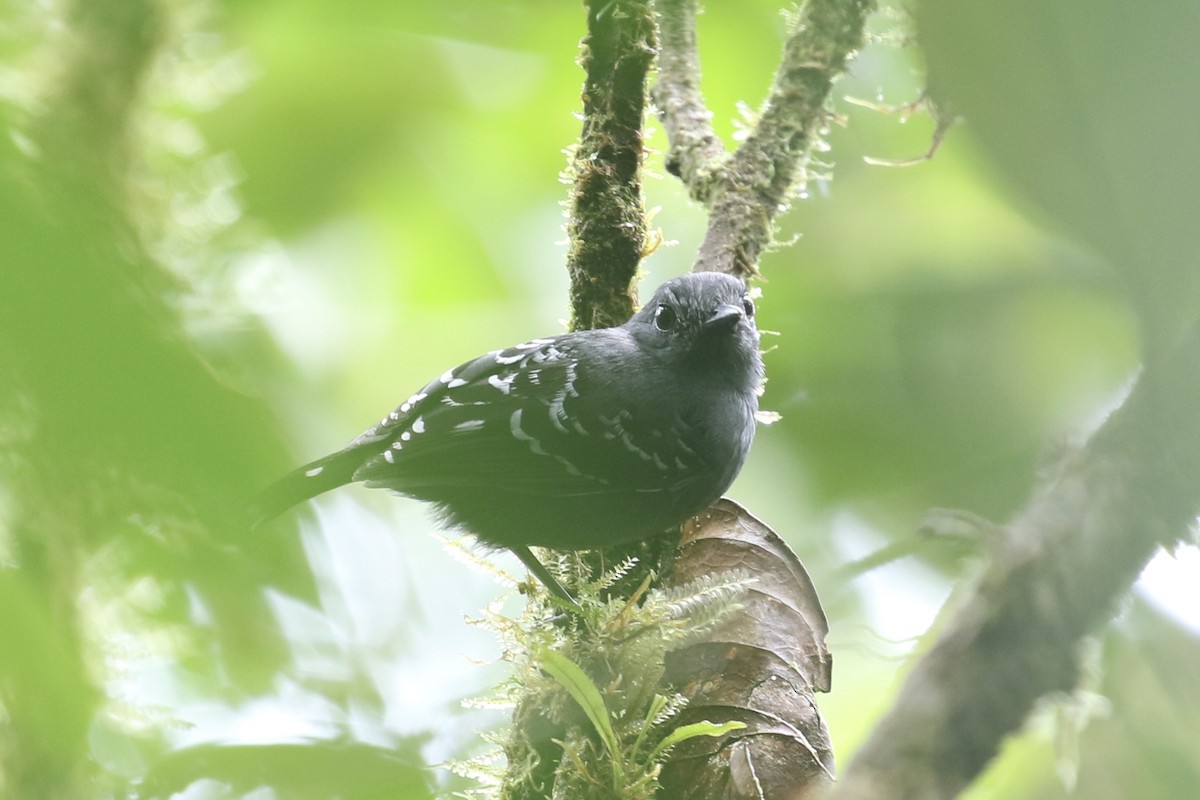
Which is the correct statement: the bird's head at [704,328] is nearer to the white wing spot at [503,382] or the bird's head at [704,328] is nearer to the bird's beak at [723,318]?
the bird's beak at [723,318]

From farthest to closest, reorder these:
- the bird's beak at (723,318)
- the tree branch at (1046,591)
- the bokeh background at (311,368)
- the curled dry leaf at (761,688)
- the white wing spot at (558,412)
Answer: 1. the white wing spot at (558,412)
2. the bird's beak at (723,318)
3. the curled dry leaf at (761,688)
4. the tree branch at (1046,591)
5. the bokeh background at (311,368)

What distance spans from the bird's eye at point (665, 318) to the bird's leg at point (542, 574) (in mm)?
917

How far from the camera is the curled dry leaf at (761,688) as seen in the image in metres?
2.15

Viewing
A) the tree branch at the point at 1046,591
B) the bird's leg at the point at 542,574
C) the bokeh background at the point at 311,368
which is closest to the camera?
the bokeh background at the point at 311,368

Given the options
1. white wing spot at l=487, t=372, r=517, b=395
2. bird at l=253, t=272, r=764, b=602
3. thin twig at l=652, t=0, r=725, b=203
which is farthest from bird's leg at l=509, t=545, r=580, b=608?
thin twig at l=652, t=0, r=725, b=203

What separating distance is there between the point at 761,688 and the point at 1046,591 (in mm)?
1626

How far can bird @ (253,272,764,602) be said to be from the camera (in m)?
3.20

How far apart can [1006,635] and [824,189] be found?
2960 mm

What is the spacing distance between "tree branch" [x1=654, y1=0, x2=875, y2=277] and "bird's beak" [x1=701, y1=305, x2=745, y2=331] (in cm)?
26

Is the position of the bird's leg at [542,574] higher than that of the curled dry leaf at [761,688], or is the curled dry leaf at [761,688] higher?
the bird's leg at [542,574]

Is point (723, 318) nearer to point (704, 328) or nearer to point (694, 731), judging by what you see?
point (704, 328)

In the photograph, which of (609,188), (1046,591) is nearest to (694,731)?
(1046,591)

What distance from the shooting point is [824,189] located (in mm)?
3570

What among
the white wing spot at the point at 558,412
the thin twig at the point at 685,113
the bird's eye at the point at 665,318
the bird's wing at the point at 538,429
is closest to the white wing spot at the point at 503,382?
the bird's wing at the point at 538,429
